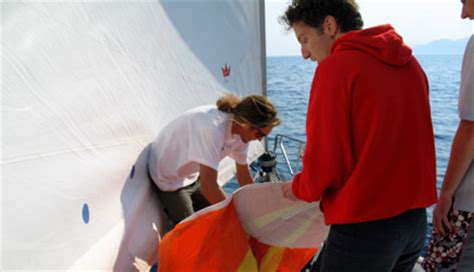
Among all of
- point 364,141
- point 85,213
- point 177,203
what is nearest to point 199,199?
point 177,203

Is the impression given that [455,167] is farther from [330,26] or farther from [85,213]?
[85,213]

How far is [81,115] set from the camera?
1.21 metres

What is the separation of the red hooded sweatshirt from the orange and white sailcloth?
1.20ft

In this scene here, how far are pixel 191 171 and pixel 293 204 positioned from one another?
1.80 feet

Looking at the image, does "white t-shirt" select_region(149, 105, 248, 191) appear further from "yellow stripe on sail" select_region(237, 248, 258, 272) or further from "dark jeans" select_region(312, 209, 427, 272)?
"dark jeans" select_region(312, 209, 427, 272)

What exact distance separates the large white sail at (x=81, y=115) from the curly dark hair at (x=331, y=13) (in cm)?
63

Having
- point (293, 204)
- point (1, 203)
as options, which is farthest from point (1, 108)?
point (293, 204)

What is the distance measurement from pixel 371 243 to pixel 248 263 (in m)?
0.55

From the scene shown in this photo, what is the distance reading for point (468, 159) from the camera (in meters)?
1.33

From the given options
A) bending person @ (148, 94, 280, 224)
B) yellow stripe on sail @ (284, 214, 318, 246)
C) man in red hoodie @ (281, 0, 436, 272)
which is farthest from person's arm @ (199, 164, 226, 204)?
man in red hoodie @ (281, 0, 436, 272)

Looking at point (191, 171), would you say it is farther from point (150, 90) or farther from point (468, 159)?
point (468, 159)

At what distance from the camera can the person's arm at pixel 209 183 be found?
162 centimetres

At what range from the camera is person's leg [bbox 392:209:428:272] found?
1.06m

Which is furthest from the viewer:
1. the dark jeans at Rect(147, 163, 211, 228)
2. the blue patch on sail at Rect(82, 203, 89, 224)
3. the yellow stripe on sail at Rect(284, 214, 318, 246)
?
the dark jeans at Rect(147, 163, 211, 228)
